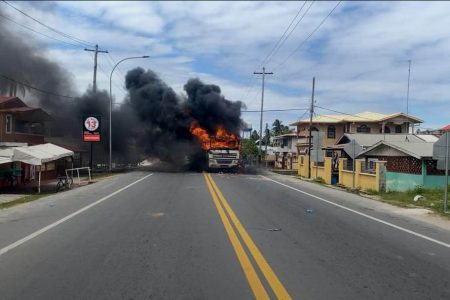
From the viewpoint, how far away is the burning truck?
40031mm

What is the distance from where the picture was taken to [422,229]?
11766 millimetres

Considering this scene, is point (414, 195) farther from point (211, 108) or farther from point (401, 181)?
point (211, 108)

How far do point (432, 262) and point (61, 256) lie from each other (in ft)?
18.3

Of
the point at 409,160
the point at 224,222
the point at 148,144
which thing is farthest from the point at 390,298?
the point at 148,144

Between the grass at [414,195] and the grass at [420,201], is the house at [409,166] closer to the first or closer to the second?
the grass at [414,195]

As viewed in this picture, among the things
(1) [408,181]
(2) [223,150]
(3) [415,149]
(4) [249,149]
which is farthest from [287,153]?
(1) [408,181]

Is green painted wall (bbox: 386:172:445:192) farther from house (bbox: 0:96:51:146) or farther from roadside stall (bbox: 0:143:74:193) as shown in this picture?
house (bbox: 0:96:51:146)

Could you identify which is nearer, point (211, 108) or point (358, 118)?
point (211, 108)

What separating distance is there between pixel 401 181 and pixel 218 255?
20.5 m

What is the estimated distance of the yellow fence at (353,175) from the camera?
2544cm

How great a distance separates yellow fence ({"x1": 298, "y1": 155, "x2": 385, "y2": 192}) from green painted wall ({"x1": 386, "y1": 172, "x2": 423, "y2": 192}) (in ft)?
2.79

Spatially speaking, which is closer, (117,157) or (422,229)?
(422,229)

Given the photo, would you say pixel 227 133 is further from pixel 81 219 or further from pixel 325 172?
pixel 81 219

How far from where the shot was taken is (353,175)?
2694cm
